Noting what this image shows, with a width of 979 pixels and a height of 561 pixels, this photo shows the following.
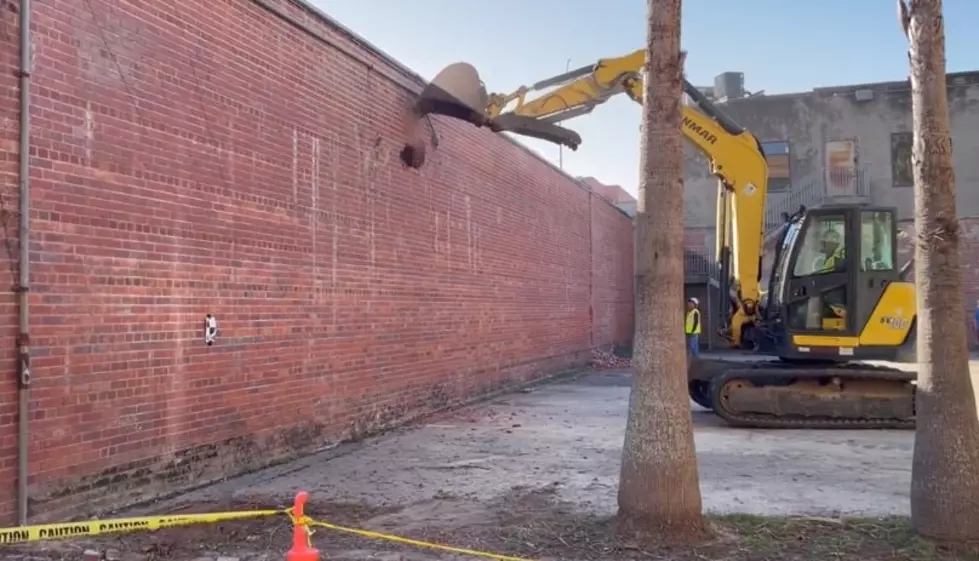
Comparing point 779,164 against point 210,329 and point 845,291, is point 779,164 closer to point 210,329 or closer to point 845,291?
point 845,291

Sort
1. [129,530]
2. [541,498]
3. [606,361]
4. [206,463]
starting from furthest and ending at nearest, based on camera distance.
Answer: [606,361], [206,463], [541,498], [129,530]

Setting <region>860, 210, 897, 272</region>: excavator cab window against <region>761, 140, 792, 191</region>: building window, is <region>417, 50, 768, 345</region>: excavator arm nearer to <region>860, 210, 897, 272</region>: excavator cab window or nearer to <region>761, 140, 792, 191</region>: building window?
<region>860, 210, 897, 272</region>: excavator cab window

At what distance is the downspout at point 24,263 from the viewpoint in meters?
6.04

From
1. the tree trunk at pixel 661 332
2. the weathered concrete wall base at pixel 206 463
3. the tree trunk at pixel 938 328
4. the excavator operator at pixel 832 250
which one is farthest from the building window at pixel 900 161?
the tree trunk at pixel 661 332

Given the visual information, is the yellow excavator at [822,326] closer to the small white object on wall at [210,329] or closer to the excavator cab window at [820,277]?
the excavator cab window at [820,277]

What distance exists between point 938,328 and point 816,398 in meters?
6.44

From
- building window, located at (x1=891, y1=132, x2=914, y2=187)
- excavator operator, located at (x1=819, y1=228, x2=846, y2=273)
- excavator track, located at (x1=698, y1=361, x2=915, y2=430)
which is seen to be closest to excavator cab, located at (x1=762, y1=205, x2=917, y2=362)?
excavator operator, located at (x1=819, y1=228, x2=846, y2=273)

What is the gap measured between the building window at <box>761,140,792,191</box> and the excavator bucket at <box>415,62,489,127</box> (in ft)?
68.1

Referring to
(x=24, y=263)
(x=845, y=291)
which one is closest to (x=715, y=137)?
(x=845, y=291)


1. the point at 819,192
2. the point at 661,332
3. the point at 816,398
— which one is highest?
the point at 819,192

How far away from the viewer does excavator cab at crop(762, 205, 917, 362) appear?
38.3ft

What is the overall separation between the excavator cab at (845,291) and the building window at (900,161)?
68.1ft

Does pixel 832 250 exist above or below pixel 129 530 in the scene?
above

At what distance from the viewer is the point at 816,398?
11.7 metres
